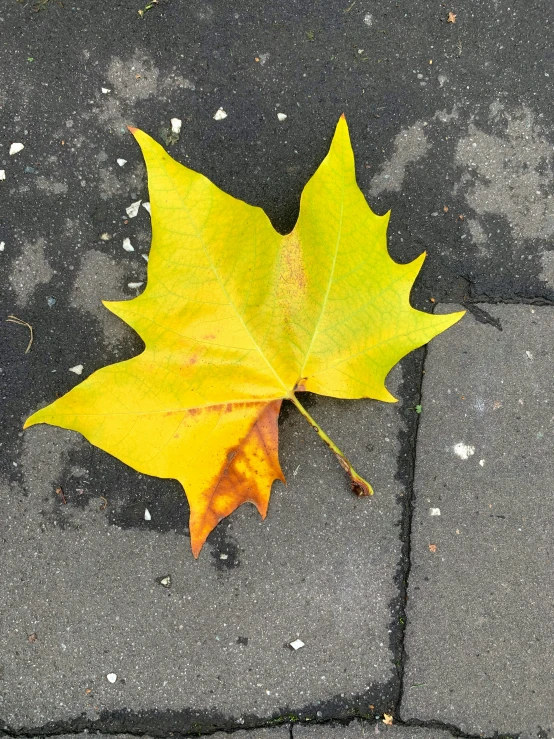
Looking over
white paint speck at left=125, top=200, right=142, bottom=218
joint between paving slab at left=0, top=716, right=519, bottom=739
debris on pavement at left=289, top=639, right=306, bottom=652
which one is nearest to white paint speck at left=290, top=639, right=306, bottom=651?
debris on pavement at left=289, top=639, right=306, bottom=652

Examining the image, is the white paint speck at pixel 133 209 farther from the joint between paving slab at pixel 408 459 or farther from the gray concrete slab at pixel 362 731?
the gray concrete slab at pixel 362 731

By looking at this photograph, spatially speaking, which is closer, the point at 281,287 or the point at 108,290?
the point at 281,287

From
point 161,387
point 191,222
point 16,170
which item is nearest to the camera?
point 191,222

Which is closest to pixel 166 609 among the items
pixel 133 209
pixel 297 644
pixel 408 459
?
pixel 297 644

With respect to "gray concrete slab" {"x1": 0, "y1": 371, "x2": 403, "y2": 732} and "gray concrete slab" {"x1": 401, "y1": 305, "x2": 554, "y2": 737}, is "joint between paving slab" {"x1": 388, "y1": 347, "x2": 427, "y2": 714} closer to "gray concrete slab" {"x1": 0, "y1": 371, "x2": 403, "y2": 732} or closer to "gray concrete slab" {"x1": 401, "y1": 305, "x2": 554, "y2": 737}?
"gray concrete slab" {"x1": 401, "y1": 305, "x2": 554, "y2": 737}

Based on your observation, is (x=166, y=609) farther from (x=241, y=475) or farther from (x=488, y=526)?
(x=488, y=526)

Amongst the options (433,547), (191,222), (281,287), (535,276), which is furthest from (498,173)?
(433,547)

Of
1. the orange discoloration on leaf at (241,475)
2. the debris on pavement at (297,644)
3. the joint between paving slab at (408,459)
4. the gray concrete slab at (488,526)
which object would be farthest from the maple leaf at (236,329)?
the debris on pavement at (297,644)

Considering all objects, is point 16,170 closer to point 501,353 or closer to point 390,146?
point 390,146
